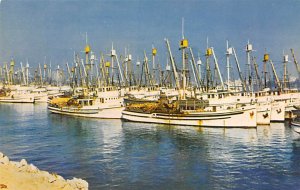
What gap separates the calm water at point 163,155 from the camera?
28.4 metres

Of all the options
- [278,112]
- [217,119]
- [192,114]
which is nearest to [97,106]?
[192,114]

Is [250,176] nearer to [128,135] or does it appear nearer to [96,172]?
[96,172]

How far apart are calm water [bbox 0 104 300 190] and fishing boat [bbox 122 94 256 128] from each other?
236 centimetres

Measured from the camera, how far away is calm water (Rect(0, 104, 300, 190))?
93.2ft

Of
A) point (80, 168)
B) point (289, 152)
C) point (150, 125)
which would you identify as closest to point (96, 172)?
point (80, 168)

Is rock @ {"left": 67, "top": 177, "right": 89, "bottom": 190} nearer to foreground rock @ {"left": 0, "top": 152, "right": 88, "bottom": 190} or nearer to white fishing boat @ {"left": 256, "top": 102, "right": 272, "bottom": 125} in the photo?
foreground rock @ {"left": 0, "top": 152, "right": 88, "bottom": 190}

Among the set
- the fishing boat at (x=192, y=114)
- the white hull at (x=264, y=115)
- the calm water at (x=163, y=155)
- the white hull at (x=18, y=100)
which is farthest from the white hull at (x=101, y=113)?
the white hull at (x=18, y=100)

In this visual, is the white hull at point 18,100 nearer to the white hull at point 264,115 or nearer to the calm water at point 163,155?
the calm water at point 163,155

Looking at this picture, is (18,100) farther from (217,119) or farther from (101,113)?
(217,119)

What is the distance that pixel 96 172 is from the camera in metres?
30.8

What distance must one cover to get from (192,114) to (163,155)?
2260 centimetres

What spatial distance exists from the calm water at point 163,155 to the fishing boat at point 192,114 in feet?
7.75

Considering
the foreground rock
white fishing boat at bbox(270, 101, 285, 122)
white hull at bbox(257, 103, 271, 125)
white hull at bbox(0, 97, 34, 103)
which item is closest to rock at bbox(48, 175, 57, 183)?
the foreground rock

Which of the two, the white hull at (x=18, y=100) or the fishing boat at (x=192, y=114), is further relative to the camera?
the white hull at (x=18, y=100)
